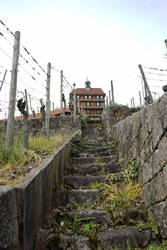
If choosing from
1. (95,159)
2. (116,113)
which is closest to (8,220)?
(95,159)

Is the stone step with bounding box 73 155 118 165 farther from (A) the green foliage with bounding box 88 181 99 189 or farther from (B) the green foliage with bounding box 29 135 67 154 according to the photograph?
(A) the green foliage with bounding box 88 181 99 189

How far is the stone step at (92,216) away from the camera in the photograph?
256 centimetres

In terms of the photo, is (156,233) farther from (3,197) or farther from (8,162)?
(8,162)

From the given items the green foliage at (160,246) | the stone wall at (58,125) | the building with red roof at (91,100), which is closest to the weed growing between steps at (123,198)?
the green foliage at (160,246)

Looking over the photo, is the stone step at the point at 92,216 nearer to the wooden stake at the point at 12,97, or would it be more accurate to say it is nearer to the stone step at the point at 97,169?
the stone step at the point at 97,169

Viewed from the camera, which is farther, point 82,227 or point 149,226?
point 82,227

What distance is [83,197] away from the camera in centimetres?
317

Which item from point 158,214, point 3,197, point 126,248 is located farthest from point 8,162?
point 158,214

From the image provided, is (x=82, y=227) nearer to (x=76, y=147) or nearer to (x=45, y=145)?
(x=45, y=145)

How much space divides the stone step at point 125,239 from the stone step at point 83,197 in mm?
874

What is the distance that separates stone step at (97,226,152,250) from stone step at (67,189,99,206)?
87 centimetres

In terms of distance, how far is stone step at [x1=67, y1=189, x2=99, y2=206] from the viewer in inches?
122

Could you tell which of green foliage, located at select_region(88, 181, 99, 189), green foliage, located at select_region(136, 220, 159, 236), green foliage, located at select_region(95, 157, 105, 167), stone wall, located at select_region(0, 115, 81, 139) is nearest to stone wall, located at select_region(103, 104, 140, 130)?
stone wall, located at select_region(0, 115, 81, 139)

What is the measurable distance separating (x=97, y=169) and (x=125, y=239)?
2.10 metres
